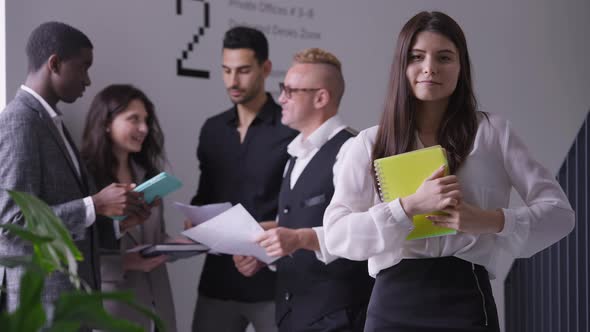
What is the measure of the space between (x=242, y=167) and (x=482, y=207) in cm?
198

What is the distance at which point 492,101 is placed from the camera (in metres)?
5.59

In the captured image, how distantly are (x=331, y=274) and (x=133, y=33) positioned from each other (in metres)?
1.54

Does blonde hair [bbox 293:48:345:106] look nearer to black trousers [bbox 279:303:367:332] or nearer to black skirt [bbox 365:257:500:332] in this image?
black trousers [bbox 279:303:367:332]

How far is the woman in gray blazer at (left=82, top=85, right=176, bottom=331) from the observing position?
3.22 metres

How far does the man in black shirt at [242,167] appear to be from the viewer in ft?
11.8

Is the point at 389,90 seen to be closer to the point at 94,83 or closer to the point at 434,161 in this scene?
the point at 434,161

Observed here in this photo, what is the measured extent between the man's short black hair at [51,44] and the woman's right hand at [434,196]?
162cm

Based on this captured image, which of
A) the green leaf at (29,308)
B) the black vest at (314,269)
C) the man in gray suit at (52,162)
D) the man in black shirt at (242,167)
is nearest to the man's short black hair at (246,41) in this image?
the man in black shirt at (242,167)

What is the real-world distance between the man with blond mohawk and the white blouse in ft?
3.05

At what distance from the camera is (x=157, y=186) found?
300cm

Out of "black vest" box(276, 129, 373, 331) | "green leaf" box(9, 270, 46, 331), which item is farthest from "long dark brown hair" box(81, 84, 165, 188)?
"green leaf" box(9, 270, 46, 331)

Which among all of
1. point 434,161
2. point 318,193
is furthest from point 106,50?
point 434,161

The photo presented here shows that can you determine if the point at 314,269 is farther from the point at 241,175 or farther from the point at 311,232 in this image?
the point at 241,175

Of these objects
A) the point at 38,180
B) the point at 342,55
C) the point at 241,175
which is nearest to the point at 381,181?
the point at 38,180
